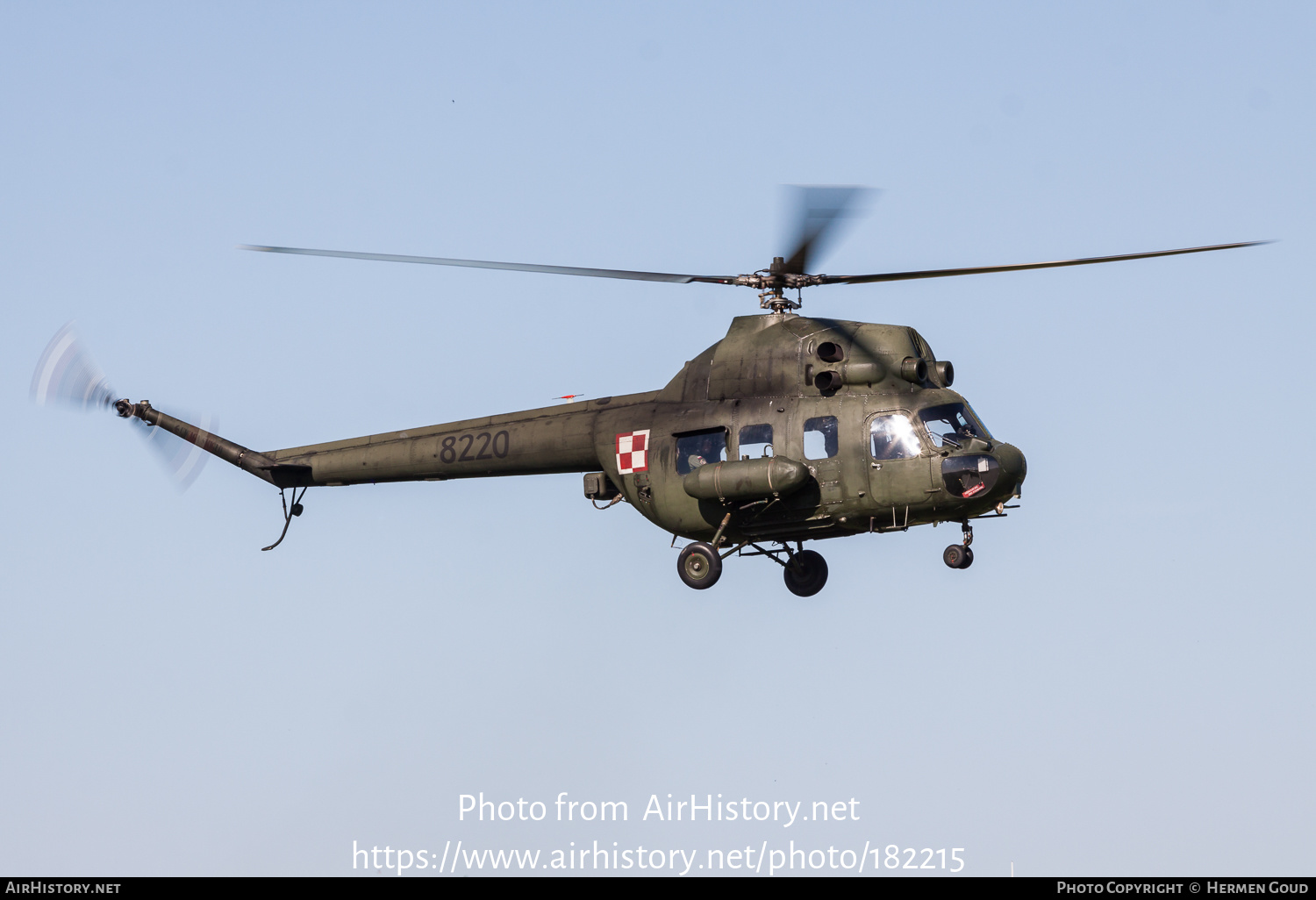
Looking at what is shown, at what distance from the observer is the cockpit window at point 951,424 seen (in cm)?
2619

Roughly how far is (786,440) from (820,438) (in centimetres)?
53

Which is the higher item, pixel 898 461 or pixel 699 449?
pixel 699 449

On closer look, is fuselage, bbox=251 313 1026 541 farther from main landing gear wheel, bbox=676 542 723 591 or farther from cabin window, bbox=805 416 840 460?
main landing gear wheel, bbox=676 542 723 591

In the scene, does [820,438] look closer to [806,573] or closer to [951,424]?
[951,424]

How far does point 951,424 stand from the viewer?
26438mm

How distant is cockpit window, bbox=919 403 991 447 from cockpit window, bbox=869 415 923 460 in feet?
0.84

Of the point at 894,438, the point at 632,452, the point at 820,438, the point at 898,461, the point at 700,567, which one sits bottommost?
the point at 700,567

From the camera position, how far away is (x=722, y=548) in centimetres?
2783

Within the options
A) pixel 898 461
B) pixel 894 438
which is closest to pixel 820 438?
pixel 894 438

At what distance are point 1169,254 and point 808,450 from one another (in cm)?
611

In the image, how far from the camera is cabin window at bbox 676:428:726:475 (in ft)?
90.1

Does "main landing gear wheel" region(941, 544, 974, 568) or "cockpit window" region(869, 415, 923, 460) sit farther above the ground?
"cockpit window" region(869, 415, 923, 460)

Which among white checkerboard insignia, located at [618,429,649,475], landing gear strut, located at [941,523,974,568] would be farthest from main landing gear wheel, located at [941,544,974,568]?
white checkerboard insignia, located at [618,429,649,475]

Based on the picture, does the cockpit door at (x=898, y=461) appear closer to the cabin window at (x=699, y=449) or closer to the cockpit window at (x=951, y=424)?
the cockpit window at (x=951, y=424)
